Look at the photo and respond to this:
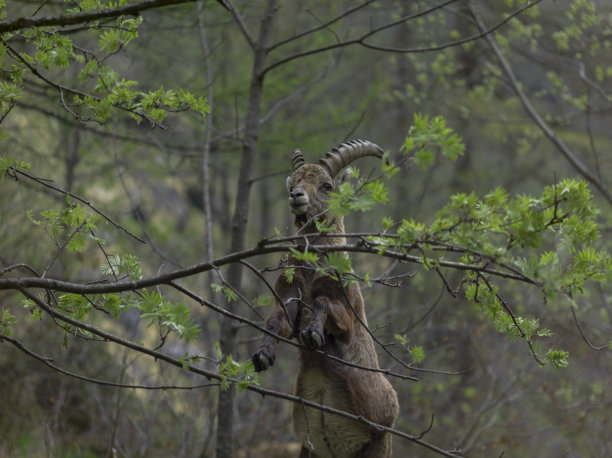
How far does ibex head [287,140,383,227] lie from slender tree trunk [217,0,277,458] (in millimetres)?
1432

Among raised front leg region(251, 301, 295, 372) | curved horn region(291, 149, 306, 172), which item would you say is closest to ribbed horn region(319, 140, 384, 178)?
curved horn region(291, 149, 306, 172)

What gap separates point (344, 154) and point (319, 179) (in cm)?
27

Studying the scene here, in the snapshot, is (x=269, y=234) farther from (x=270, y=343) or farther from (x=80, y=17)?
(x=80, y=17)

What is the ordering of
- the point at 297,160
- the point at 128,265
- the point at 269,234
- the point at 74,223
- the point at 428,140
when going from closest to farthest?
the point at 428,140
the point at 128,265
the point at 74,223
the point at 297,160
the point at 269,234

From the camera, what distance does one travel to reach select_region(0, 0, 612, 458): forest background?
271 centimetres

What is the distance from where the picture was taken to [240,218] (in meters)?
5.68

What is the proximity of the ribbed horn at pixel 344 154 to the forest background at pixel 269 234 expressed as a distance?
71 centimetres

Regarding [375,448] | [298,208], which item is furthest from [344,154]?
[375,448]

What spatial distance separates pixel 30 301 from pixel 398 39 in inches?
509

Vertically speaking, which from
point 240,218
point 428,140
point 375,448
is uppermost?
point 240,218

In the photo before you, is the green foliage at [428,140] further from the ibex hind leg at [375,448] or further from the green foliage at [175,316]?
the ibex hind leg at [375,448]

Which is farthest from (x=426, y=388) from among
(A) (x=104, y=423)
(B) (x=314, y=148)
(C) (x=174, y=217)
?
(C) (x=174, y=217)

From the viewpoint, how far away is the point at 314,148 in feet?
28.8

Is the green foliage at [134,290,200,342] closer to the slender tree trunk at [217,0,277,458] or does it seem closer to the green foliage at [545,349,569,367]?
the green foliage at [545,349,569,367]
